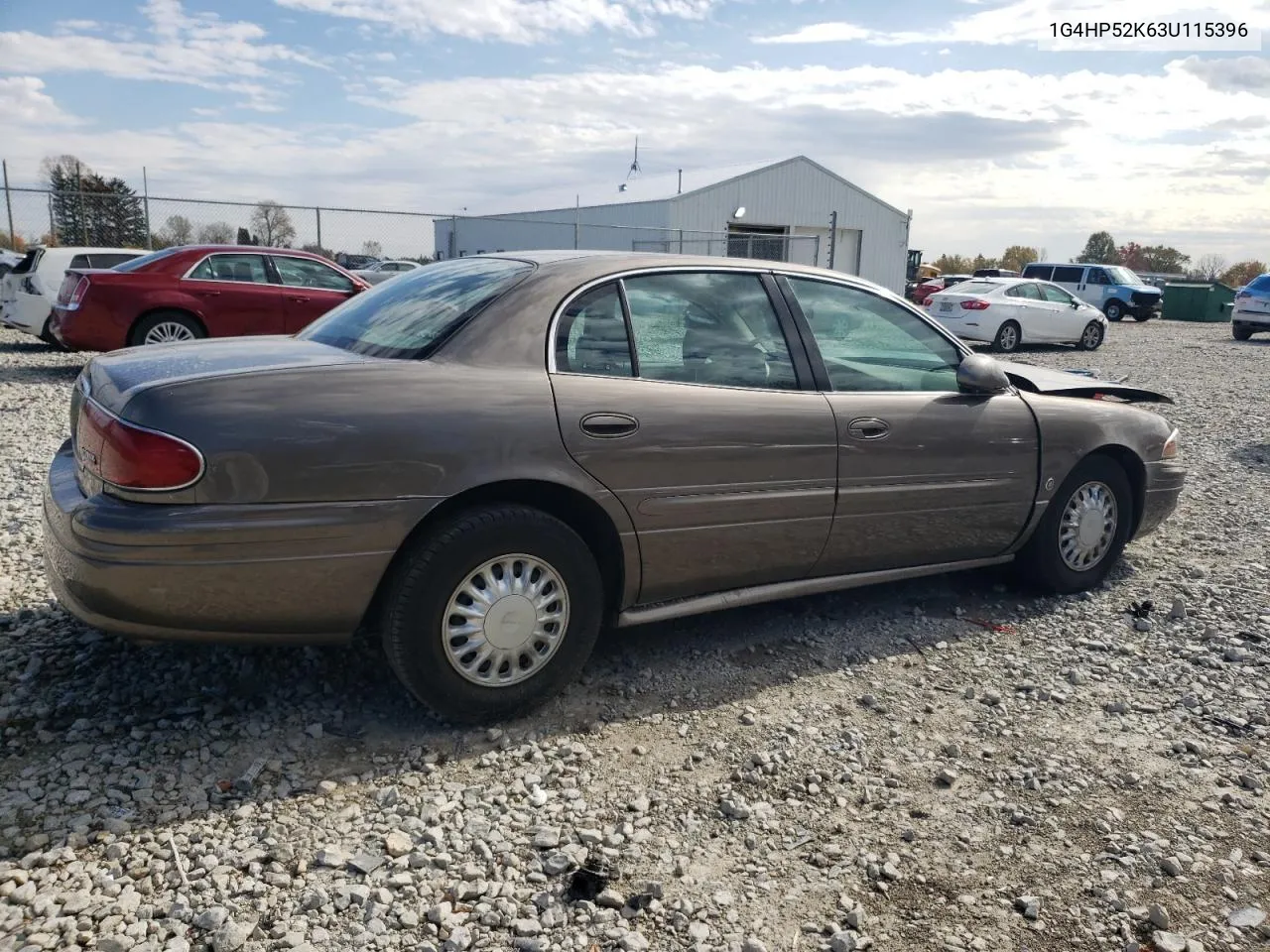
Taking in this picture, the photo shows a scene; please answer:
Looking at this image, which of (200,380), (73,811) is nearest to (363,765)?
(73,811)

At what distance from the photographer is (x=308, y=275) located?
11492mm

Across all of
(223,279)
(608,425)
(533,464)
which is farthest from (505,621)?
(223,279)

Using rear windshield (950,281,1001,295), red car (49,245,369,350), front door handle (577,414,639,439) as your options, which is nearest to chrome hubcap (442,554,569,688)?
front door handle (577,414,639,439)

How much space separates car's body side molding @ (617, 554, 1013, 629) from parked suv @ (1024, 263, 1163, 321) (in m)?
29.5

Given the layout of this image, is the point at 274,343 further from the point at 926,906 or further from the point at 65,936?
the point at 926,906

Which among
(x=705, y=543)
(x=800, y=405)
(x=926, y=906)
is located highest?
(x=800, y=405)

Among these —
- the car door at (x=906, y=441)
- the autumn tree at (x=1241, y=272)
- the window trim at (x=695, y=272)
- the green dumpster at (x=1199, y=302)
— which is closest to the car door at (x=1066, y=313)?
the car door at (x=906, y=441)

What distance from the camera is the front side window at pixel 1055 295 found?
19844 millimetres

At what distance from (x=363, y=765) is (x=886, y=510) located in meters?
2.26

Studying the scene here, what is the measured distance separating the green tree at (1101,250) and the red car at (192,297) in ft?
214

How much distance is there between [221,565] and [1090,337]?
2058cm

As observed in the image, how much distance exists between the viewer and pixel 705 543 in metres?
3.59

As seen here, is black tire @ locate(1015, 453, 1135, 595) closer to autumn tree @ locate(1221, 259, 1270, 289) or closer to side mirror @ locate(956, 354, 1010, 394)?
side mirror @ locate(956, 354, 1010, 394)

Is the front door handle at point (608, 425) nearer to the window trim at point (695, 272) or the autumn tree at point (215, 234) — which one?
the window trim at point (695, 272)
